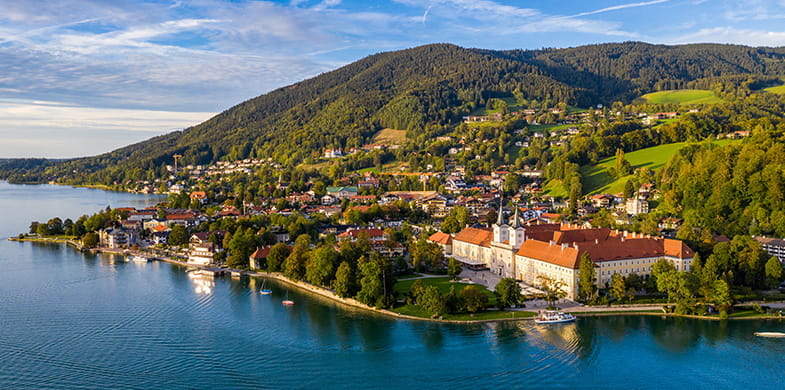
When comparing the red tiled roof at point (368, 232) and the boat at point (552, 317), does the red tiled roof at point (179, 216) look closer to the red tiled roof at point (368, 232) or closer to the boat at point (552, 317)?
the red tiled roof at point (368, 232)

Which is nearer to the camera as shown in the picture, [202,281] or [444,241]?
[202,281]

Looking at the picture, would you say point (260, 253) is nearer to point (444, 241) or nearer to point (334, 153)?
point (444, 241)

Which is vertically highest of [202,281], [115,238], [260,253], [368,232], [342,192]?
[342,192]

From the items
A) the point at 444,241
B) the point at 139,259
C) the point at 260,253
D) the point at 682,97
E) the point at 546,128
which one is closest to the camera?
the point at 260,253

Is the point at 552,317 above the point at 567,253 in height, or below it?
below

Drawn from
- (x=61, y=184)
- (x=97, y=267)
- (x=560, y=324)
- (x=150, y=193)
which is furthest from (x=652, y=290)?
(x=61, y=184)

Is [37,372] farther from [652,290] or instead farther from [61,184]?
[61,184]

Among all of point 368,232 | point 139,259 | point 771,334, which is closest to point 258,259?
point 368,232
